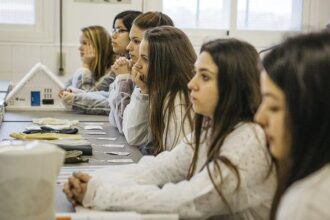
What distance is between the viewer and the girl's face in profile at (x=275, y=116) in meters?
0.97

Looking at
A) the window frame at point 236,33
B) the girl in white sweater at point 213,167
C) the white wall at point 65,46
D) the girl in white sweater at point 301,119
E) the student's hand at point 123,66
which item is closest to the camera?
the girl in white sweater at point 301,119

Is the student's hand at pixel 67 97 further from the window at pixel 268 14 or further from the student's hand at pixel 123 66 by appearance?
the window at pixel 268 14

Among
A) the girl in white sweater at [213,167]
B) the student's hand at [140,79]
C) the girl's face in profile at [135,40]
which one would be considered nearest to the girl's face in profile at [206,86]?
the girl in white sweater at [213,167]

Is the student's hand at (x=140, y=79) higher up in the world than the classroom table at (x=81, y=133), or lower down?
higher up

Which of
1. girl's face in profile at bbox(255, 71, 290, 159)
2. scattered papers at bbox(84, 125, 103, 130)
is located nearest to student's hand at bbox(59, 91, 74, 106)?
scattered papers at bbox(84, 125, 103, 130)

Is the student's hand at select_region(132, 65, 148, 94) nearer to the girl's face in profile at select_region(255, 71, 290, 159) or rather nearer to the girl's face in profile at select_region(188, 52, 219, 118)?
the girl's face in profile at select_region(188, 52, 219, 118)

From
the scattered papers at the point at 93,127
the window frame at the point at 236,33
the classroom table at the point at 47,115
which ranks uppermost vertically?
the window frame at the point at 236,33

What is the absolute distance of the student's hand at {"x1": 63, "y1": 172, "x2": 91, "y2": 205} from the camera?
130cm

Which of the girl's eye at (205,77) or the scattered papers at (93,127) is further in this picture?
the scattered papers at (93,127)

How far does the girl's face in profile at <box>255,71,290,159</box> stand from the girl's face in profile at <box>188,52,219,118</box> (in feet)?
1.15

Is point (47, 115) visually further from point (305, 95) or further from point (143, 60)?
point (305, 95)

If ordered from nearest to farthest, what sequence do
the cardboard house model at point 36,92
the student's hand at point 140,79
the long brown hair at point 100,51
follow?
the student's hand at point 140,79
the cardboard house model at point 36,92
the long brown hair at point 100,51

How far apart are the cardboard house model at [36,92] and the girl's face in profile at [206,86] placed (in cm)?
167

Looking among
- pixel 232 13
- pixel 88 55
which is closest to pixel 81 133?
pixel 88 55
